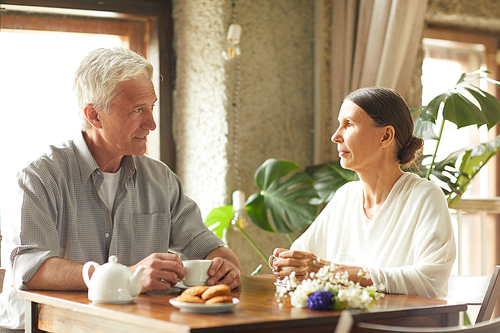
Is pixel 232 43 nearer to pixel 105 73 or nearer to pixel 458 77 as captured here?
pixel 105 73

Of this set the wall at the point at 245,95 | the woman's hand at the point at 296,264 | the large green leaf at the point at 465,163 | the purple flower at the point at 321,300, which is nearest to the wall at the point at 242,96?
the wall at the point at 245,95

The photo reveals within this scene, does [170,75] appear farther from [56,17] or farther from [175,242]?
[175,242]

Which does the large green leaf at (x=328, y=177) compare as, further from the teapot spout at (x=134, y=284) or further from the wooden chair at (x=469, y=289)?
the teapot spout at (x=134, y=284)

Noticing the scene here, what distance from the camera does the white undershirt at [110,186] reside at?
72.6 inches

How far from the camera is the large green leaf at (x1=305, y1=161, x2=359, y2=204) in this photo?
2.81m

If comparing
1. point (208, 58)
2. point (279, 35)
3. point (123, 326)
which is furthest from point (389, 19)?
point (123, 326)

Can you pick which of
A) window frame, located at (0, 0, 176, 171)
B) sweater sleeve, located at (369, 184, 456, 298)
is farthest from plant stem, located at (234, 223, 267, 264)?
sweater sleeve, located at (369, 184, 456, 298)

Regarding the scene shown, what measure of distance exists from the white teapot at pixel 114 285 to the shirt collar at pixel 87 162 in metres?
0.57

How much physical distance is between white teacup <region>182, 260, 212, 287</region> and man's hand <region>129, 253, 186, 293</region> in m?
0.05

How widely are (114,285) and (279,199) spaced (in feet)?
5.14

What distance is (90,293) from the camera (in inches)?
50.3

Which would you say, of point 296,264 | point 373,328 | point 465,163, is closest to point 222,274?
point 296,264

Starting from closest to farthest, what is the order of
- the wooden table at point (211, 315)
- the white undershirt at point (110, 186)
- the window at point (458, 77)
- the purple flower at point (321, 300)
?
1. the wooden table at point (211, 315)
2. the purple flower at point (321, 300)
3. the white undershirt at point (110, 186)
4. the window at point (458, 77)

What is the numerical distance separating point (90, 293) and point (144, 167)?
0.75 metres
